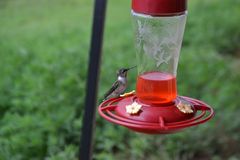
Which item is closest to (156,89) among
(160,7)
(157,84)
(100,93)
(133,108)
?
(157,84)

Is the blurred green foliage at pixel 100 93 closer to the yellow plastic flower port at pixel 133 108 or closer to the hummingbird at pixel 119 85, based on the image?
the hummingbird at pixel 119 85

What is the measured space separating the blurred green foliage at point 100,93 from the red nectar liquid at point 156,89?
1.49m

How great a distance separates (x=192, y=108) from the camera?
8.67 ft

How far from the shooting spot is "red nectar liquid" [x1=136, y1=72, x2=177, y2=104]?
270cm

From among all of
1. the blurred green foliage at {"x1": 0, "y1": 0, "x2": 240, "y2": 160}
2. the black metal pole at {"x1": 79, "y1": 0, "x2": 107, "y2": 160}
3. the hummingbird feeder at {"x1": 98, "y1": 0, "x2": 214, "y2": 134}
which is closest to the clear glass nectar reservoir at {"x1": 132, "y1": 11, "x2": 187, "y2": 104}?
the hummingbird feeder at {"x1": 98, "y1": 0, "x2": 214, "y2": 134}

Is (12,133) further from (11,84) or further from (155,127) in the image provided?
(155,127)

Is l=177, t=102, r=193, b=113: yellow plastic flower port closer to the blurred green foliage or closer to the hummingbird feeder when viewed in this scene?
the hummingbird feeder

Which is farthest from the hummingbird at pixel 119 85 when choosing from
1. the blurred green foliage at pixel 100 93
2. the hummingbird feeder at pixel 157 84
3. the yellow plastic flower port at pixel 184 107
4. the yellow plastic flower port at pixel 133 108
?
the blurred green foliage at pixel 100 93

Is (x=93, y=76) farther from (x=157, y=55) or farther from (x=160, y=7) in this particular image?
(x=160, y=7)

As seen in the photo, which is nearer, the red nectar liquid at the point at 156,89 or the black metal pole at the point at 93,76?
the red nectar liquid at the point at 156,89

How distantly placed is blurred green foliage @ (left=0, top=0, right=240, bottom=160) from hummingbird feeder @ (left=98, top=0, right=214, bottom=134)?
1.47 m

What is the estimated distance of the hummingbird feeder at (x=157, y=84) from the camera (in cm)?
249

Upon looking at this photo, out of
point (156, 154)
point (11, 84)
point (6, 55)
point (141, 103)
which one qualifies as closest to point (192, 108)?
point (141, 103)

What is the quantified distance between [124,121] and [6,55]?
4.78 m
